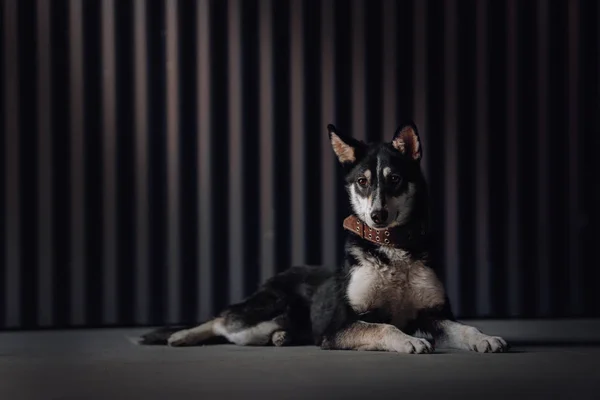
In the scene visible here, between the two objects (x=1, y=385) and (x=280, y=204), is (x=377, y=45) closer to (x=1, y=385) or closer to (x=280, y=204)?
(x=280, y=204)

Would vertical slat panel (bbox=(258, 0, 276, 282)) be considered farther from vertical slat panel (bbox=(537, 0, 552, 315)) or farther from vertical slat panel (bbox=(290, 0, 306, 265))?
vertical slat panel (bbox=(537, 0, 552, 315))

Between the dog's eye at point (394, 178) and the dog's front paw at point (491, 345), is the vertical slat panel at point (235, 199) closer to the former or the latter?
the dog's eye at point (394, 178)

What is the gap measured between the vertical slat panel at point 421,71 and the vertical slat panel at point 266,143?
31.5 inches

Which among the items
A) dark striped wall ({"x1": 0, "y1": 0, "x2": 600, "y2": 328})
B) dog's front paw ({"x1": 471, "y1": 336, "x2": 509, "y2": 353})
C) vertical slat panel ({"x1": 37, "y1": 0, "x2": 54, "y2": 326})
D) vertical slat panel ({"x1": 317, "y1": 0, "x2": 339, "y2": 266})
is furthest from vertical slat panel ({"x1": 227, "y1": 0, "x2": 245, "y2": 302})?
dog's front paw ({"x1": 471, "y1": 336, "x2": 509, "y2": 353})

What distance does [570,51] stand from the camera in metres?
6.21

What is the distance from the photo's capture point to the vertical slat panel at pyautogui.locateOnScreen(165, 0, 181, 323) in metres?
5.93

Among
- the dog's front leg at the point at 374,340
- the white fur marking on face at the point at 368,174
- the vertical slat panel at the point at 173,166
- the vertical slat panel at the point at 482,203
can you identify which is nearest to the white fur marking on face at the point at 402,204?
the white fur marking on face at the point at 368,174

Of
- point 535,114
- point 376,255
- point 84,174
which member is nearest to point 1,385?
point 376,255

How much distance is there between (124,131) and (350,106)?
4.07ft

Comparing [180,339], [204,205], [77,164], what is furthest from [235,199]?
[180,339]

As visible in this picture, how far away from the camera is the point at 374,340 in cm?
460

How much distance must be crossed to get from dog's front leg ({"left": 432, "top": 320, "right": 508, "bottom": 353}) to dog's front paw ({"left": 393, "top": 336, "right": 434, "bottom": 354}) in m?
0.20

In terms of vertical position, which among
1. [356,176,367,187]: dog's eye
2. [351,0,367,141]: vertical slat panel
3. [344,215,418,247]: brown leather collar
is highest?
[351,0,367,141]: vertical slat panel

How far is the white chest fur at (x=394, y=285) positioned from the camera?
4.77 metres
